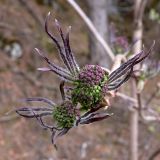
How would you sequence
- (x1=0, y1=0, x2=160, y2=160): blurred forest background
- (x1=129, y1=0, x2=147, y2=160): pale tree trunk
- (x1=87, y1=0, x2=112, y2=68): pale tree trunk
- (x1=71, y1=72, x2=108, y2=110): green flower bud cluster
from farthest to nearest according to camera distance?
(x1=87, y1=0, x2=112, y2=68): pale tree trunk, (x1=0, y1=0, x2=160, y2=160): blurred forest background, (x1=129, y1=0, x2=147, y2=160): pale tree trunk, (x1=71, y1=72, x2=108, y2=110): green flower bud cluster

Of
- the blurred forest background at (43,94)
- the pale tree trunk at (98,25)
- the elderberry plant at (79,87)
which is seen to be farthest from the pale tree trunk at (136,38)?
the pale tree trunk at (98,25)

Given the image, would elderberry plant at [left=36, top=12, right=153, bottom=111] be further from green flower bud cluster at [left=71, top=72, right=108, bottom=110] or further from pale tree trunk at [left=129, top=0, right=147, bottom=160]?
pale tree trunk at [left=129, top=0, right=147, bottom=160]

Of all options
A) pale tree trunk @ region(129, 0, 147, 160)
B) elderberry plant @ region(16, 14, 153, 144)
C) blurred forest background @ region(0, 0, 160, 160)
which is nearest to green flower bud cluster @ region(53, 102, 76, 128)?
elderberry plant @ region(16, 14, 153, 144)

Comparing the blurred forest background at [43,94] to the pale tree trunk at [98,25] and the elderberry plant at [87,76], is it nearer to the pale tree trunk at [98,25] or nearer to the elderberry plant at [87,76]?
the pale tree trunk at [98,25]

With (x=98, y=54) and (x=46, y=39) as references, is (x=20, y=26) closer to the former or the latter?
(x=46, y=39)

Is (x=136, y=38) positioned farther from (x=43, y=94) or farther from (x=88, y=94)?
(x=43, y=94)

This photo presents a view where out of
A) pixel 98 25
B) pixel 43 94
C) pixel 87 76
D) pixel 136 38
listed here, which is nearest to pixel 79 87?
pixel 87 76
